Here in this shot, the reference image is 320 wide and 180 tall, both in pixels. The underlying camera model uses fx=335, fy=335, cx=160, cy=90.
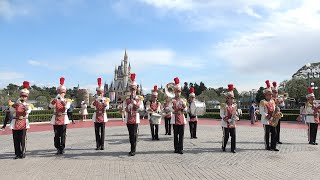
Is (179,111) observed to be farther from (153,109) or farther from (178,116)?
(153,109)

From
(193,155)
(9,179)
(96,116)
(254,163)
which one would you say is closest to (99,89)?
(96,116)

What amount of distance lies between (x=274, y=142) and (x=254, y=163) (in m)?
2.84

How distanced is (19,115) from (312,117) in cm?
1117

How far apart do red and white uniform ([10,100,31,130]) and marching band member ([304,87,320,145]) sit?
423 inches

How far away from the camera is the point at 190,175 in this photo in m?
7.92

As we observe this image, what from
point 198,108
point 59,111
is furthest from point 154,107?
point 59,111

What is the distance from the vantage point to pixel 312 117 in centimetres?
1371

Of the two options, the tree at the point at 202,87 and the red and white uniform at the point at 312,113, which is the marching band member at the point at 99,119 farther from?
the tree at the point at 202,87

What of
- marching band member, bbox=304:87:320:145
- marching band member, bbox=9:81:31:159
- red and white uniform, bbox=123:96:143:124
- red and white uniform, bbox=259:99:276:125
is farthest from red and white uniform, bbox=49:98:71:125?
marching band member, bbox=304:87:320:145

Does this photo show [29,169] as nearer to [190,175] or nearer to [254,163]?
[190,175]

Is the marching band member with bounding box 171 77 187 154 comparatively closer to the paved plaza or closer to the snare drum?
the paved plaza

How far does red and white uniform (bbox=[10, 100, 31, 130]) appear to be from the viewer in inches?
425

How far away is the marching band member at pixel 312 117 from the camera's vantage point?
13408 millimetres

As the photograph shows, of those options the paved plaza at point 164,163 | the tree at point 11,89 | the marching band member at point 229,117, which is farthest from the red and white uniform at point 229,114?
the tree at point 11,89
